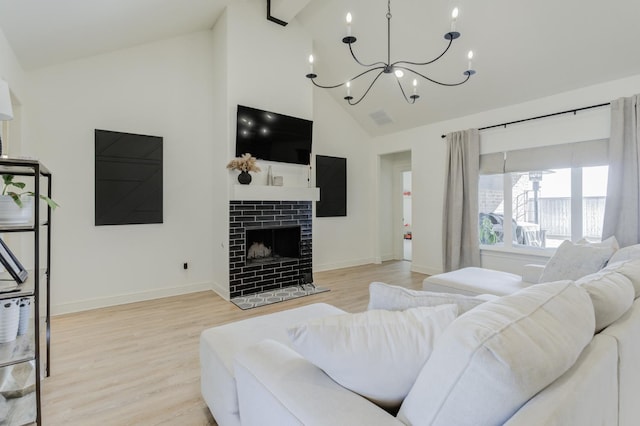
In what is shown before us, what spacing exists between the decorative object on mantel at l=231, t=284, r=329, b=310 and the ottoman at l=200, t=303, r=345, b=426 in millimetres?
1843

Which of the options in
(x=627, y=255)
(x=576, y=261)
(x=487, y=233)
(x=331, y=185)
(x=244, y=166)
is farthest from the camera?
(x=331, y=185)

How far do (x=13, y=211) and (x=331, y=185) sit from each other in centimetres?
447

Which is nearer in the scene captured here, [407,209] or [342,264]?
[342,264]

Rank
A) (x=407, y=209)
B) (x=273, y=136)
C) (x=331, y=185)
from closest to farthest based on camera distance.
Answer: (x=273, y=136) < (x=331, y=185) < (x=407, y=209)

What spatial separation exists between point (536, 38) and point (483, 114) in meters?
1.27

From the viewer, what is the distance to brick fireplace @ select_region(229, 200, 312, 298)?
159 inches

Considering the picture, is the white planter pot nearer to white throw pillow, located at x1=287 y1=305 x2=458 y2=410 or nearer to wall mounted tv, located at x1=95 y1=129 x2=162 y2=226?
white throw pillow, located at x1=287 y1=305 x2=458 y2=410

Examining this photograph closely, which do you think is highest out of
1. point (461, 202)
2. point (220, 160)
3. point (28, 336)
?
point (220, 160)

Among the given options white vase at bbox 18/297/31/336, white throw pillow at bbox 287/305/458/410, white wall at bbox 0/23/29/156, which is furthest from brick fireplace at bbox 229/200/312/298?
white throw pillow at bbox 287/305/458/410

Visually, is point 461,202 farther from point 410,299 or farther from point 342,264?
point 410,299

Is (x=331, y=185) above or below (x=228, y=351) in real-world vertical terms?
above

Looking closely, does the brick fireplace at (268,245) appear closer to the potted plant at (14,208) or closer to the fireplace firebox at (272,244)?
the fireplace firebox at (272,244)


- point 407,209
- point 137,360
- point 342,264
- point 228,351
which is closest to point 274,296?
point 137,360

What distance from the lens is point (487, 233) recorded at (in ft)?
15.4
